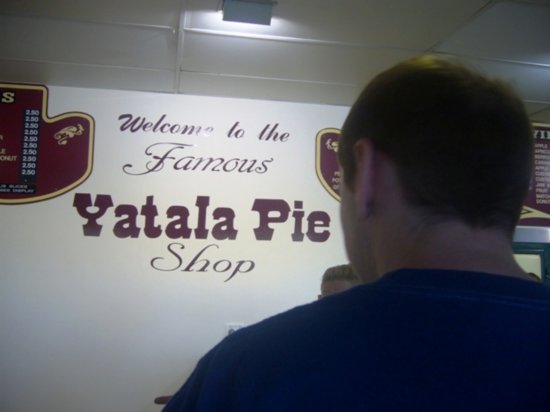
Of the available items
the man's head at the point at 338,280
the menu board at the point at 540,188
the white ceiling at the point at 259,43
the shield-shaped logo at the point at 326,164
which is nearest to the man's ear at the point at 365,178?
the white ceiling at the point at 259,43

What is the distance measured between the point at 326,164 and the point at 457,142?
2377mm

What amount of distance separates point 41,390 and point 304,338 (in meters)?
2.47

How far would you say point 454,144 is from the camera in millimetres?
626

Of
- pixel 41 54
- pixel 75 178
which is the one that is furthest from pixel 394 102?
pixel 75 178

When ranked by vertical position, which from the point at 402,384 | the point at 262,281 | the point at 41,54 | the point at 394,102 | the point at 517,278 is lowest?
the point at 262,281

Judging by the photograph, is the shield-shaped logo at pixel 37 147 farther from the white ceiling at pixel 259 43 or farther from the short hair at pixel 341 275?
the short hair at pixel 341 275

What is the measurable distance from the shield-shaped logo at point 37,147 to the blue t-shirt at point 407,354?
2.41 metres

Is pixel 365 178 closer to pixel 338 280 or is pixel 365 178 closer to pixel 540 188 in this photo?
pixel 338 280

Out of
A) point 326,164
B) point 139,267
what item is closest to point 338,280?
point 326,164

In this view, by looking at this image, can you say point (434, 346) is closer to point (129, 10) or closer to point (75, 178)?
point (129, 10)

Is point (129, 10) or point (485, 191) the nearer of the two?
point (485, 191)

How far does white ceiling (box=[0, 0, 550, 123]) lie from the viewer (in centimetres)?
203

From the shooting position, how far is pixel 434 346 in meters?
0.54

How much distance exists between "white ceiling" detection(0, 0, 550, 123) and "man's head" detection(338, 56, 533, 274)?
141 centimetres
